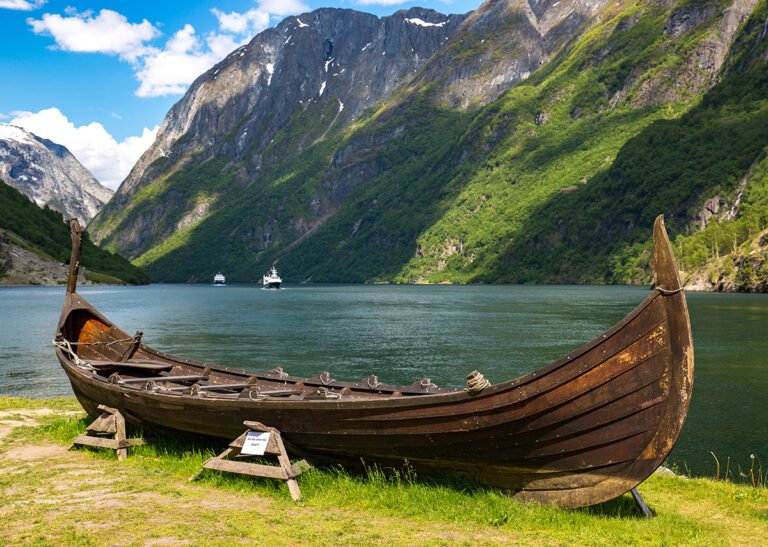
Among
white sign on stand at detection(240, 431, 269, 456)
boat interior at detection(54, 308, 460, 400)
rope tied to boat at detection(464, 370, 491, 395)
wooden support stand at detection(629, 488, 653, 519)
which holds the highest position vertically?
rope tied to boat at detection(464, 370, 491, 395)

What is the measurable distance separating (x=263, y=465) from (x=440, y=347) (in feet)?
150

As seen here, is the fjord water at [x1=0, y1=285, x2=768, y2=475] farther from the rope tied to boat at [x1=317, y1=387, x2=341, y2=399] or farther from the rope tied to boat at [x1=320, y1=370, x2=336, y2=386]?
the rope tied to boat at [x1=317, y1=387, x2=341, y2=399]

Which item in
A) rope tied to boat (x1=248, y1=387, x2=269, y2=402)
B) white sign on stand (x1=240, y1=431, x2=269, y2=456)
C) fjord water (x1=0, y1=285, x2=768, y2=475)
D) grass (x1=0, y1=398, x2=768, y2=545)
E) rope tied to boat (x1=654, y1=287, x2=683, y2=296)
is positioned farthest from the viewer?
fjord water (x1=0, y1=285, x2=768, y2=475)

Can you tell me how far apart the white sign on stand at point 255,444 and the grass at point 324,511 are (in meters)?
0.79

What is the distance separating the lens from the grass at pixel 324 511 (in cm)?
1239

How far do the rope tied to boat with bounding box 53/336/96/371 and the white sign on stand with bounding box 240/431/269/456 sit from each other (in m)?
9.22

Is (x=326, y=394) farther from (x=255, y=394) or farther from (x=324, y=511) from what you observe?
(x=324, y=511)

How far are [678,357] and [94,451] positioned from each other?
15.3 m

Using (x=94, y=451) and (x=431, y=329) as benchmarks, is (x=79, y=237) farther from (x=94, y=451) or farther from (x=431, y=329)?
(x=431, y=329)

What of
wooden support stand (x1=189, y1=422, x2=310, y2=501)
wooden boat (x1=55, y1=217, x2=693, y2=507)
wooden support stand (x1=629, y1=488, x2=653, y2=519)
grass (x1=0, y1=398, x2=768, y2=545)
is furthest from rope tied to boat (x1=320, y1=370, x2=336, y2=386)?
wooden support stand (x1=629, y1=488, x2=653, y2=519)

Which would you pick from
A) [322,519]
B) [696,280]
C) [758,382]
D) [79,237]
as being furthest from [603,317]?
[696,280]

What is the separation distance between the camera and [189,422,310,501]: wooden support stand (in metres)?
15.0

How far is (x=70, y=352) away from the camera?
→ 2283 cm

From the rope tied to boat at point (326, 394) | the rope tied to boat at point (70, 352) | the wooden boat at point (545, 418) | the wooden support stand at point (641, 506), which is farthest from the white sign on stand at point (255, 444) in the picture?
the rope tied to boat at point (70, 352)
